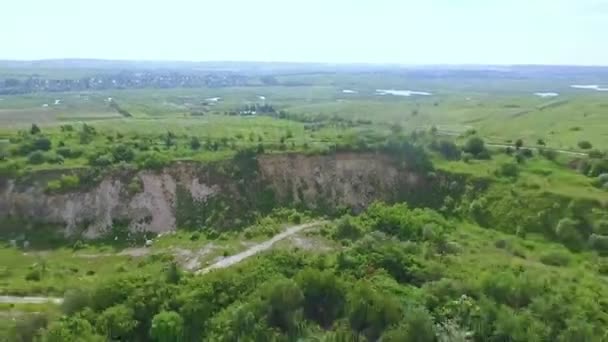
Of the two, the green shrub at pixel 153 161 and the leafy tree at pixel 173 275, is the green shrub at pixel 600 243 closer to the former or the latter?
the leafy tree at pixel 173 275

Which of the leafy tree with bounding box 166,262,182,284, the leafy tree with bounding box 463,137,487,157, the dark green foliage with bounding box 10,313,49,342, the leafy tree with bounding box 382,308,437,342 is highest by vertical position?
the leafy tree with bounding box 463,137,487,157

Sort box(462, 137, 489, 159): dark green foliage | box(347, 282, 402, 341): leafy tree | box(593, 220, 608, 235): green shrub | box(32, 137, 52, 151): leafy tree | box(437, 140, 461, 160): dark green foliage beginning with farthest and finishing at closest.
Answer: box(462, 137, 489, 159): dark green foliage → box(437, 140, 461, 160): dark green foliage → box(32, 137, 52, 151): leafy tree → box(593, 220, 608, 235): green shrub → box(347, 282, 402, 341): leafy tree

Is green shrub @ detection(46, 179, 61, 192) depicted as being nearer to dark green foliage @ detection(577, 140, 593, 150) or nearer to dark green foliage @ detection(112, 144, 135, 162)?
dark green foliage @ detection(112, 144, 135, 162)

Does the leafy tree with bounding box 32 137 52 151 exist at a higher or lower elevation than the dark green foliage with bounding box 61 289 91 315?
higher

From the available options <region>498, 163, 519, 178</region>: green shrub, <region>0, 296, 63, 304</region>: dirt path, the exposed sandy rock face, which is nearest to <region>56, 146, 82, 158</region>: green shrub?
the exposed sandy rock face

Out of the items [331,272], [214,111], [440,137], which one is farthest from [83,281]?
[214,111]

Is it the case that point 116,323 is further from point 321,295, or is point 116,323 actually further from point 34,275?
point 34,275

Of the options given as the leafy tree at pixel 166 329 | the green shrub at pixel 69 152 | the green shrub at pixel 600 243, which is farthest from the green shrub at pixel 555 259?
the green shrub at pixel 69 152

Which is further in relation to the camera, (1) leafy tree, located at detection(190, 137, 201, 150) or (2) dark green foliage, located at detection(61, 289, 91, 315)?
(1) leafy tree, located at detection(190, 137, 201, 150)
